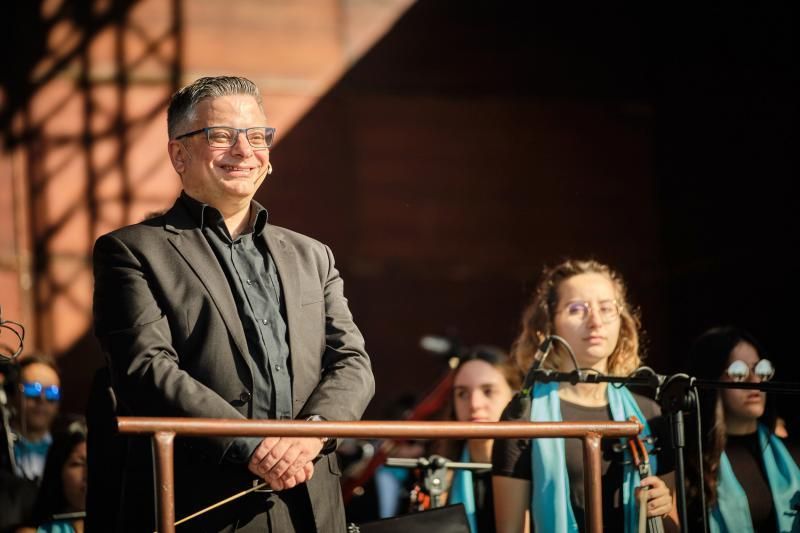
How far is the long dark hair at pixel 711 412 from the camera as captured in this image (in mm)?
3699

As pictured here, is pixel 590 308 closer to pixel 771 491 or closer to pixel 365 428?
pixel 771 491

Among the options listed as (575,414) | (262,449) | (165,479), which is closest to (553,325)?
(575,414)

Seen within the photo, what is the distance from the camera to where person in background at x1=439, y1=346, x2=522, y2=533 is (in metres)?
4.17

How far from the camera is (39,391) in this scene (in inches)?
191

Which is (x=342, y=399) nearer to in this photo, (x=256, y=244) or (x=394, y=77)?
(x=256, y=244)

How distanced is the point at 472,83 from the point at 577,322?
15.5ft

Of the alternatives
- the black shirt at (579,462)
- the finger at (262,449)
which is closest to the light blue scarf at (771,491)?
the black shirt at (579,462)

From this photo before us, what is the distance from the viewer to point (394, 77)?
7.86 metres

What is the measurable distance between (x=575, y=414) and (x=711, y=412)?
2.23 feet

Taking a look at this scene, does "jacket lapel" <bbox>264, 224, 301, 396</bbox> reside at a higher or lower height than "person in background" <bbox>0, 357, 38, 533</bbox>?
higher

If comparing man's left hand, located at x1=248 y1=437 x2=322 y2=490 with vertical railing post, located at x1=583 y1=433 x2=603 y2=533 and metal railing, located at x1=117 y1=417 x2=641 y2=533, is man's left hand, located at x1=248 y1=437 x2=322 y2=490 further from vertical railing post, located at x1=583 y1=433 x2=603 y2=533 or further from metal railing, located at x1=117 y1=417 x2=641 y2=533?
vertical railing post, located at x1=583 y1=433 x2=603 y2=533

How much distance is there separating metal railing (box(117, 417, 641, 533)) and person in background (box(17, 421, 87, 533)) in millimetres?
1617

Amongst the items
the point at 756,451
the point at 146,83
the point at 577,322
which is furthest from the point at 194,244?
the point at 146,83

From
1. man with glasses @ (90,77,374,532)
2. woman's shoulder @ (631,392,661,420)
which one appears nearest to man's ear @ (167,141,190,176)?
man with glasses @ (90,77,374,532)
